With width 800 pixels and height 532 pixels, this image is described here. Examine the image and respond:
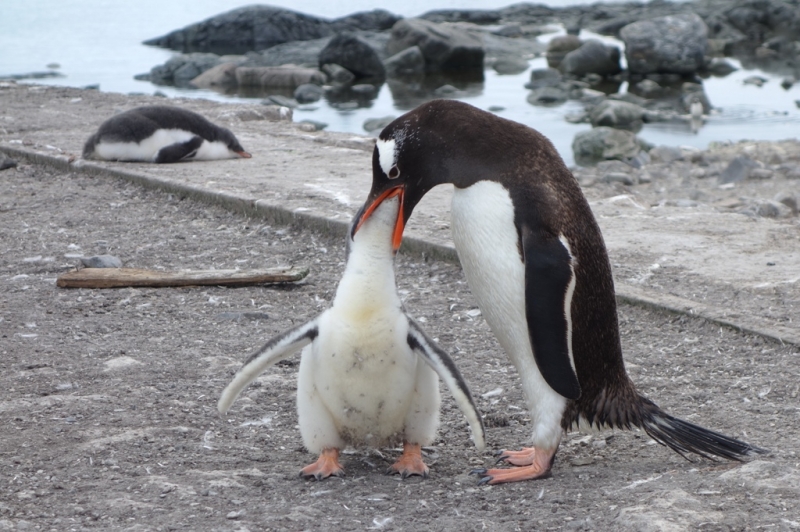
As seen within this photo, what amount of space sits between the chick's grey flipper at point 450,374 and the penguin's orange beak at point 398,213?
0.28 m

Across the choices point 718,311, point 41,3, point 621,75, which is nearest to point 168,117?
point 718,311

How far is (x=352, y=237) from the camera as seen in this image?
306 centimetres

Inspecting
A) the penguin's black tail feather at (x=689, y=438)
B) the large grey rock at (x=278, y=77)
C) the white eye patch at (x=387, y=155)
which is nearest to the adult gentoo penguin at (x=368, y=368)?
the white eye patch at (x=387, y=155)

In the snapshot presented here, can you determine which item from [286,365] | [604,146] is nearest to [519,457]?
[286,365]

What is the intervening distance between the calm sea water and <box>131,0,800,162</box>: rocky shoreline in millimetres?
415

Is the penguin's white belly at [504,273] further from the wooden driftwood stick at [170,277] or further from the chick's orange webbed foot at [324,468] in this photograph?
the wooden driftwood stick at [170,277]

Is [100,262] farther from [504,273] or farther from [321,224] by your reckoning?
[504,273]

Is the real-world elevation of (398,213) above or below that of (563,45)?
below

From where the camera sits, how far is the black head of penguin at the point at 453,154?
3055mm

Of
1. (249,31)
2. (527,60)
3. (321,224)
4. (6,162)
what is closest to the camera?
(321,224)

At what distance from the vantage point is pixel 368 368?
2.98m

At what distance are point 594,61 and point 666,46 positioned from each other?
161cm

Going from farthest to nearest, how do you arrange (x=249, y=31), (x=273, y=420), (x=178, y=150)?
(x=249, y=31)
(x=178, y=150)
(x=273, y=420)

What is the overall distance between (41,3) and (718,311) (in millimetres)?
64670
